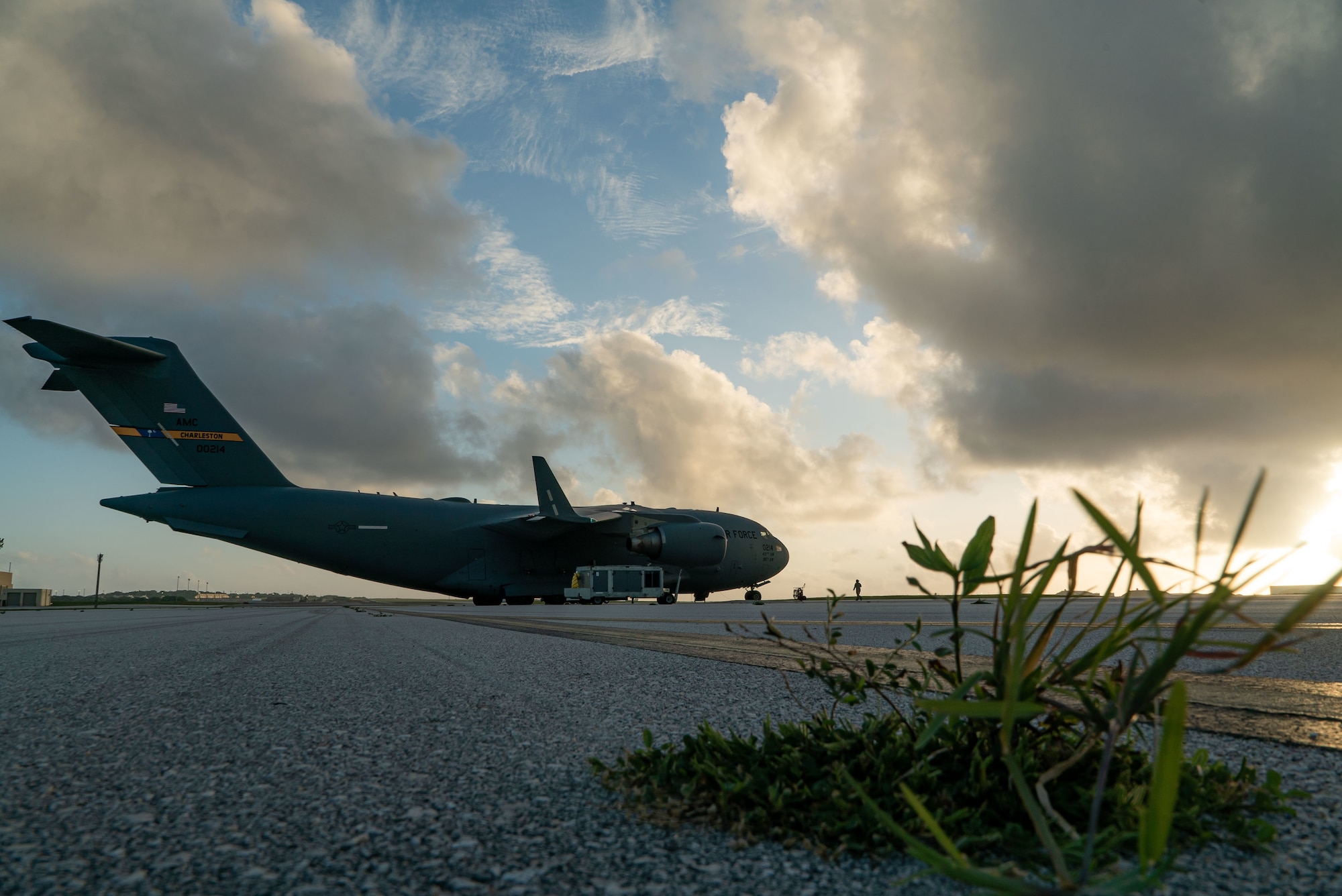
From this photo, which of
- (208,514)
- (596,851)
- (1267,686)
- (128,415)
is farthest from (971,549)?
(128,415)

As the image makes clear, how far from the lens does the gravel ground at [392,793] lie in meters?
1.25

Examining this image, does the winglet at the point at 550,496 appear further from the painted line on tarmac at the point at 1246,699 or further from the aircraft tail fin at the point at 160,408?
the painted line on tarmac at the point at 1246,699

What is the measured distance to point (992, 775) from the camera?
1449mm

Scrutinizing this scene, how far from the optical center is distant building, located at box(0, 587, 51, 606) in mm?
46656

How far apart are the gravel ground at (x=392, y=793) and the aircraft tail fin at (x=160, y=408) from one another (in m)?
20.6

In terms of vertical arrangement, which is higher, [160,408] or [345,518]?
[160,408]

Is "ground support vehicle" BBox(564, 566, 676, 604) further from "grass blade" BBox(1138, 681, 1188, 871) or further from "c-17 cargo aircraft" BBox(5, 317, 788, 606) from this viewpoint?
"grass blade" BBox(1138, 681, 1188, 871)

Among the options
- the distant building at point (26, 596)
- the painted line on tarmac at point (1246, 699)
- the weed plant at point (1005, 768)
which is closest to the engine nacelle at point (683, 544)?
the painted line on tarmac at point (1246, 699)

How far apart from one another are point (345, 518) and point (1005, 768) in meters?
24.0

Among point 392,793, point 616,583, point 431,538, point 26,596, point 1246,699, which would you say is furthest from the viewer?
point 26,596

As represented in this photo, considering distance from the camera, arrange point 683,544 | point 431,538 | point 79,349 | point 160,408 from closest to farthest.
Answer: point 79,349 → point 160,408 → point 431,538 → point 683,544

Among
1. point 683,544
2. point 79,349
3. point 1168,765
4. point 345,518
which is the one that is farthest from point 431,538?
point 1168,765

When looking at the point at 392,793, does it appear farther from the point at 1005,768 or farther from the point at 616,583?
the point at 616,583

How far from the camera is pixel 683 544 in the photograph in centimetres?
2670
